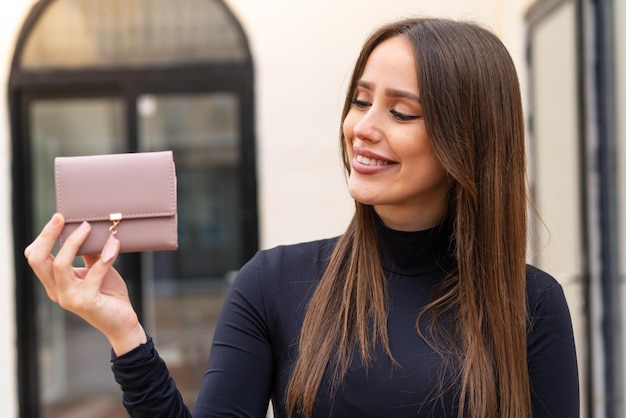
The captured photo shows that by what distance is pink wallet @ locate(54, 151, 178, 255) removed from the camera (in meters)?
1.41

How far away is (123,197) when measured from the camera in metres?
1.44

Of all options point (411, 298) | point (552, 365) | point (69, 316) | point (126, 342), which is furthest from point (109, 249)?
point (69, 316)

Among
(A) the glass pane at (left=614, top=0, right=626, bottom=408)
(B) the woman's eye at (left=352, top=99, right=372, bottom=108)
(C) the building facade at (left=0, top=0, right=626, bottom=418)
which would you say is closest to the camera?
(B) the woman's eye at (left=352, top=99, right=372, bottom=108)

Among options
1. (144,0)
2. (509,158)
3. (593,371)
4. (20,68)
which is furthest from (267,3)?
(509,158)

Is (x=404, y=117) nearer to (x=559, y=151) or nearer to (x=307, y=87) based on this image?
(x=559, y=151)

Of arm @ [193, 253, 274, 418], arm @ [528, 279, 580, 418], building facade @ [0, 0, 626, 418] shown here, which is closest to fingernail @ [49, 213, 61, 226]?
arm @ [193, 253, 274, 418]

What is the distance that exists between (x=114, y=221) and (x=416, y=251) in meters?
0.58

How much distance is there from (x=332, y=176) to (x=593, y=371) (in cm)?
151

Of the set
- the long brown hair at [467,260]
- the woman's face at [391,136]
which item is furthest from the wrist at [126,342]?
the woman's face at [391,136]

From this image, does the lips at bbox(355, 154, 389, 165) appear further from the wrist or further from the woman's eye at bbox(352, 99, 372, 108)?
the wrist

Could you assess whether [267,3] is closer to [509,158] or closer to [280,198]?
[280,198]

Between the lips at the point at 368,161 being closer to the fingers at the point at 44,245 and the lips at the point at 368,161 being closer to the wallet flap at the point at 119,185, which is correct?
the wallet flap at the point at 119,185

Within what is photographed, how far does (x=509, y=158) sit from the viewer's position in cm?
155

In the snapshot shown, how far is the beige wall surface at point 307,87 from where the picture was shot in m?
4.06
